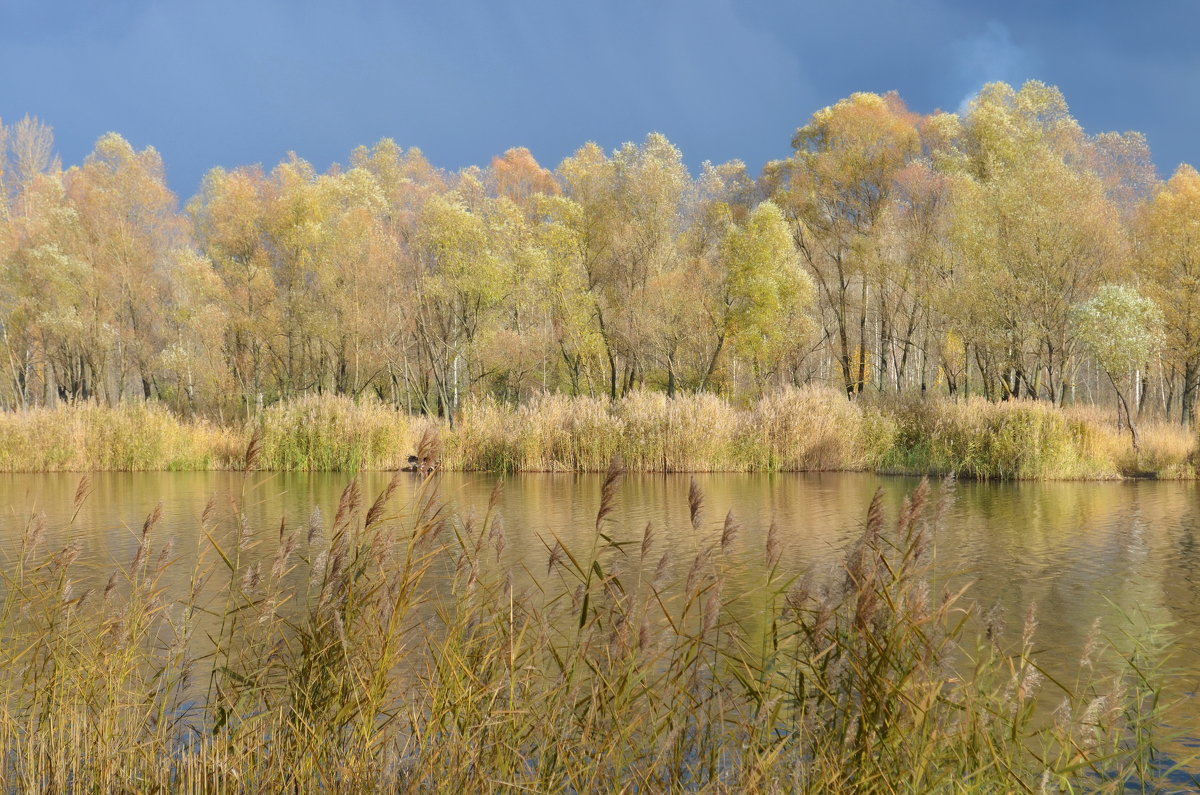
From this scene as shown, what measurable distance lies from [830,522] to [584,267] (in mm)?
25360

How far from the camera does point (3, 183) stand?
43500 millimetres

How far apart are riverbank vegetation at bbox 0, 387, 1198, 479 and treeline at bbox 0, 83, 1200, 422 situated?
33.1 ft

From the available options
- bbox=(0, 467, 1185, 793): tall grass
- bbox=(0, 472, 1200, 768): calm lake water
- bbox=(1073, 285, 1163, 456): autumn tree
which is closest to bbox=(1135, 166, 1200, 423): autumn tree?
bbox=(1073, 285, 1163, 456): autumn tree

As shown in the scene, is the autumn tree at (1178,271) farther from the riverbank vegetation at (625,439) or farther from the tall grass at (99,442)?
the tall grass at (99,442)

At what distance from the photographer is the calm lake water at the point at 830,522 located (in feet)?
22.9

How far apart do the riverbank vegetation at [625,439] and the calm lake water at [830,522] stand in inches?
45.5

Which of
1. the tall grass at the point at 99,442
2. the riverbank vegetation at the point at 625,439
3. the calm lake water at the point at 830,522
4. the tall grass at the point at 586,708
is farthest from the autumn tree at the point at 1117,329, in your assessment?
the tall grass at the point at 586,708

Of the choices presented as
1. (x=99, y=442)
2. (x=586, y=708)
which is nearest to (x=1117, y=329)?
(x=586, y=708)

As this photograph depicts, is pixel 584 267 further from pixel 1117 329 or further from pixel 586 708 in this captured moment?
pixel 586 708

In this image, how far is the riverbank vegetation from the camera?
19656mm

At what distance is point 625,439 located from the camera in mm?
20062

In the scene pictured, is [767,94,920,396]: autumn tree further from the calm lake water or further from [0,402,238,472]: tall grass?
[0,402,238,472]: tall grass

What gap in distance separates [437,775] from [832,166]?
3382 centimetres

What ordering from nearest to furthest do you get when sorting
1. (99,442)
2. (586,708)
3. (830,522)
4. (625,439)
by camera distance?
(586,708)
(830,522)
(625,439)
(99,442)
